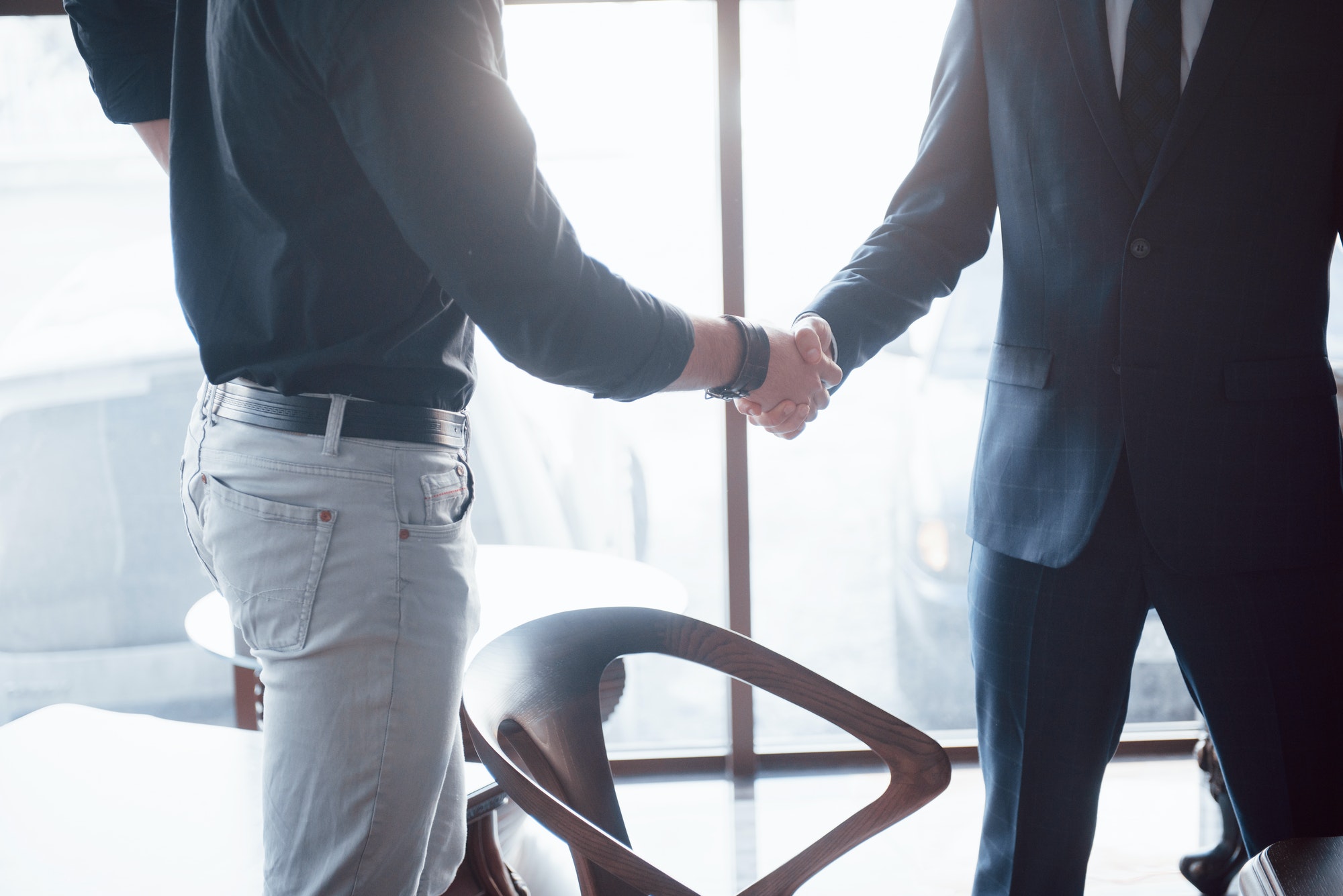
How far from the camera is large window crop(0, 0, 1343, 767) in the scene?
259cm

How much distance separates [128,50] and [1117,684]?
56.5 inches

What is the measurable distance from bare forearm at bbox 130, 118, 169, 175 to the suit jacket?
1115mm

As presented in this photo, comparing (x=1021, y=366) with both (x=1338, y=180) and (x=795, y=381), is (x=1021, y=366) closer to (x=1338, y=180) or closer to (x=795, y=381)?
(x=795, y=381)

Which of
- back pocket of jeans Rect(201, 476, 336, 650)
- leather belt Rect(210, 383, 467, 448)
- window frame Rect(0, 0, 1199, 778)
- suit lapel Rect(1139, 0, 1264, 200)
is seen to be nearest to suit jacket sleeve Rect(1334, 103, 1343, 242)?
suit lapel Rect(1139, 0, 1264, 200)

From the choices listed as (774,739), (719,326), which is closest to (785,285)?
(774,739)

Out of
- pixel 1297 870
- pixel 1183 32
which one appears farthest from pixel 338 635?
pixel 1183 32

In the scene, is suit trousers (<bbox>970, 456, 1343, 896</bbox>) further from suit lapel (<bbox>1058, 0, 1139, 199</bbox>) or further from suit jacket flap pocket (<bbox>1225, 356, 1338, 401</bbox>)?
suit lapel (<bbox>1058, 0, 1139, 199</bbox>)

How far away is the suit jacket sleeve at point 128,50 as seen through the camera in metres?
1.12

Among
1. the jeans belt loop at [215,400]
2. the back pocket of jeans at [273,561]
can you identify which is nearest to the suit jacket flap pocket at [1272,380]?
the back pocket of jeans at [273,561]

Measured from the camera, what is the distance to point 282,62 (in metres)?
0.89

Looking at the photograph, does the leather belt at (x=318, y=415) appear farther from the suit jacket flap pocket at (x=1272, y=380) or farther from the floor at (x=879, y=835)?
the floor at (x=879, y=835)

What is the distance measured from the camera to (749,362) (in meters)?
1.23

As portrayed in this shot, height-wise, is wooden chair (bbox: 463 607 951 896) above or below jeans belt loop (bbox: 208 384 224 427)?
below

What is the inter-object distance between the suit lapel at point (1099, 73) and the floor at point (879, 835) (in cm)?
161
